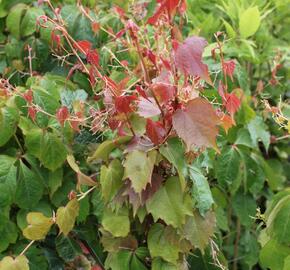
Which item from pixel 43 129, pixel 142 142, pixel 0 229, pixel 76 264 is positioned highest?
pixel 142 142

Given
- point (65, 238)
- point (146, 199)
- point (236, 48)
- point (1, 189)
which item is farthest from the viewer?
point (236, 48)

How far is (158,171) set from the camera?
58.5 inches

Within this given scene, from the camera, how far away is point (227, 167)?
1.93 metres

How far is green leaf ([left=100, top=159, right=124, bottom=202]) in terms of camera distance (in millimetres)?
1422

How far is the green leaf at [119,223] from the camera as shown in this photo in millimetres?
1468

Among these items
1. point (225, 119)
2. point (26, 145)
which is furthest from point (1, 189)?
point (225, 119)

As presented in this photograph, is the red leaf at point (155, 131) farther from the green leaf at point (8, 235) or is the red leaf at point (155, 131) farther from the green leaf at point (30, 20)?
the green leaf at point (30, 20)

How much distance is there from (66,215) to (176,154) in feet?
1.06

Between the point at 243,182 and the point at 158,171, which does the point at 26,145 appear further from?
the point at 243,182

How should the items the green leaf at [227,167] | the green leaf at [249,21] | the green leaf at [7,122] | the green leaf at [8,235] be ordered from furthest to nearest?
the green leaf at [249,21], the green leaf at [227,167], the green leaf at [8,235], the green leaf at [7,122]

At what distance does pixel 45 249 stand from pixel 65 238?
9 centimetres

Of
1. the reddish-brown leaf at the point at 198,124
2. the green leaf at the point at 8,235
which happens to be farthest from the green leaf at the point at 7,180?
the reddish-brown leaf at the point at 198,124

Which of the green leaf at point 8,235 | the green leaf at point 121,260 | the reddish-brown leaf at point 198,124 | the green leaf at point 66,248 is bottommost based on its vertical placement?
the green leaf at point 66,248

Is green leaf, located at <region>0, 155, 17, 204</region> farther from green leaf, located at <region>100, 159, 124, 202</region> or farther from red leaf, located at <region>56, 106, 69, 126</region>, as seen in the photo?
green leaf, located at <region>100, 159, 124, 202</region>
